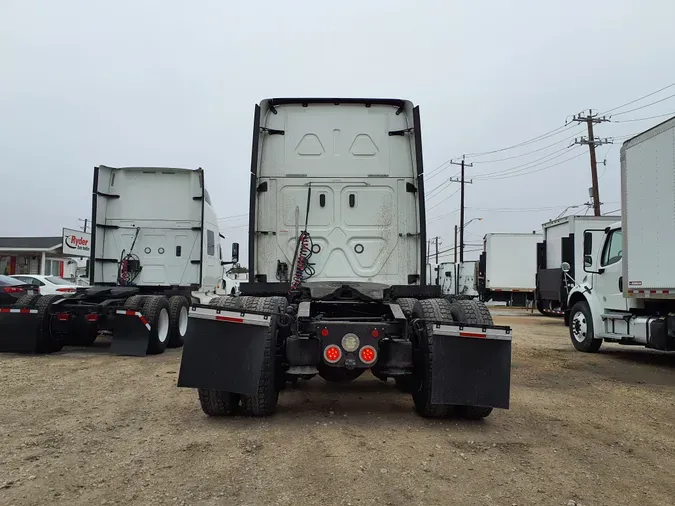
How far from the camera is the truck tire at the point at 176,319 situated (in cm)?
1118

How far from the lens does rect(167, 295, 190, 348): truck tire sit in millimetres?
11180

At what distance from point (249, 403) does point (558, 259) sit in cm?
1593

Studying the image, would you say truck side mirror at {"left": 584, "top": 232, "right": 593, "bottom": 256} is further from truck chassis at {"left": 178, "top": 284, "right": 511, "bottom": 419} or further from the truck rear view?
truck chassis at {"left": 178, "top": 284, "right": 511, "bottom": 419}

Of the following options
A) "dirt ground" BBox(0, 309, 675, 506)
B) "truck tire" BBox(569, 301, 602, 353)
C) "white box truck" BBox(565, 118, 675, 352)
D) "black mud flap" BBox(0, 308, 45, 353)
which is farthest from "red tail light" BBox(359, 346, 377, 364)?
"truck tire" BBox(569, 301, 602, 353)

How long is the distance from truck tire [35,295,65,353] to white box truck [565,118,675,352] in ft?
33.7

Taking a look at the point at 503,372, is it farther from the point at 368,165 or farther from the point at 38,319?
the point at 38,319

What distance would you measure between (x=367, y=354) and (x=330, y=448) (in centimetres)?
93

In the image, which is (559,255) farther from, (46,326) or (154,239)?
(46,326)

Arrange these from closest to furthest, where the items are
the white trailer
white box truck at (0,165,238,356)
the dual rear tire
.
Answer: the dual rear tire, white box truck at (0,165,238,356), the white trailer

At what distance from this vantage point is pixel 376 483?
12.2ft

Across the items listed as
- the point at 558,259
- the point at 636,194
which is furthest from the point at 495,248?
the point at 636,194

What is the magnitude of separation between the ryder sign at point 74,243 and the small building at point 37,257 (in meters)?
0.06

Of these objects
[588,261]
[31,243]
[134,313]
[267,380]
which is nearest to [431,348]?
[267,380]

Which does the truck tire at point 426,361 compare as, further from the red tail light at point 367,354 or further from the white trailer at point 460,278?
the white trailer at point 460,278
